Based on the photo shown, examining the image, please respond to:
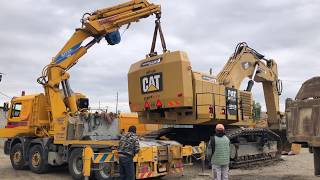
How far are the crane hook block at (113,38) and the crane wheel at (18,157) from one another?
5.13 m

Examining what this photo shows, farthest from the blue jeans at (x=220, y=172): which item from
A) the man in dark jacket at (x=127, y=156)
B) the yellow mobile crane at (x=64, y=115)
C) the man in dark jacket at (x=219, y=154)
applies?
the yellow mobile crane at (x=64, y=115)

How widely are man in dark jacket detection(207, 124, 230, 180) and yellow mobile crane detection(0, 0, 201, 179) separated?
3.46 metres

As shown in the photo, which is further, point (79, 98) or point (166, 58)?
point (79, 98)

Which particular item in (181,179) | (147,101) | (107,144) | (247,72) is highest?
(247,72)

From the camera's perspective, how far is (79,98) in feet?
55.9

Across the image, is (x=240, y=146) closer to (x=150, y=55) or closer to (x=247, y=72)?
(x=247, y=72)

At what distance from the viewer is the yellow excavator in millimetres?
14992

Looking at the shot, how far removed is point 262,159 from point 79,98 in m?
7.67

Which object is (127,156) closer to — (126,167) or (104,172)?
(126,167)

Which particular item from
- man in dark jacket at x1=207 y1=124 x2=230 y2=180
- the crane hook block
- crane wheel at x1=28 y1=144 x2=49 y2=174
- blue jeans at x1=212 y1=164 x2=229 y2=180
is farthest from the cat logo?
blue jeans at x1=212 y1=164 x2=229 y2=180

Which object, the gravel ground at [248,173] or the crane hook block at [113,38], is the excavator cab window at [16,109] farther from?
the crane hook block at [113,38]

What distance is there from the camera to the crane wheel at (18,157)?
16.8 metres

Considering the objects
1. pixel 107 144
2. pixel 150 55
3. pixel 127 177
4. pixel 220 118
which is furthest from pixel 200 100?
pixel 127 177

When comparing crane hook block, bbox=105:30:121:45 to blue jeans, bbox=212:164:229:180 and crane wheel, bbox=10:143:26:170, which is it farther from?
blue jeans, bbox=212:164:229:180
